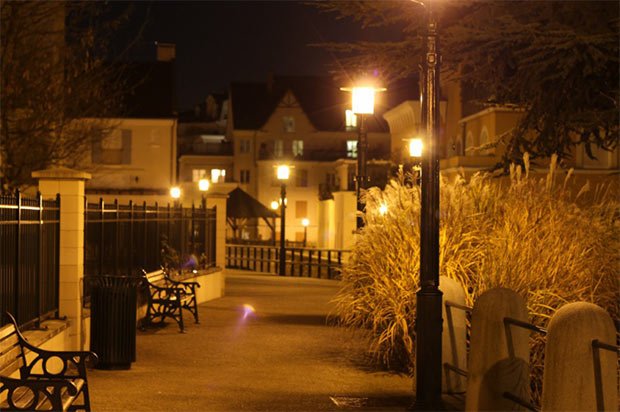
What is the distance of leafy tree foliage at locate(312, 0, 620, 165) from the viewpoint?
1552 cm

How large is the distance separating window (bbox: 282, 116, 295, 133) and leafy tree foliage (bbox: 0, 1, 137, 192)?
56.6m

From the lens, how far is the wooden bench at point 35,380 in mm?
7941

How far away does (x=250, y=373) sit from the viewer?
13.4 m

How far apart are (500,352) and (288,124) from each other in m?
76.0

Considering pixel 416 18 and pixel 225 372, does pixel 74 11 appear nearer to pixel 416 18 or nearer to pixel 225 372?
pixel 416 18

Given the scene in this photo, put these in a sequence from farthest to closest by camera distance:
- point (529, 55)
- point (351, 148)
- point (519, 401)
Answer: point (351, 148), point (529, 55), point (519, 401)

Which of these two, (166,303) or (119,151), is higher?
(119,151)

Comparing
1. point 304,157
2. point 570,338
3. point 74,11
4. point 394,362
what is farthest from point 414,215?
point 304,157

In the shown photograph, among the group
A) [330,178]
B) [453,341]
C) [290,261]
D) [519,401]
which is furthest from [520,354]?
[330,178]

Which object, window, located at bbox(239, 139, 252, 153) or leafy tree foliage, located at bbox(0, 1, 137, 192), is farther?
window, located at bbox(239, 139, 252, 153)

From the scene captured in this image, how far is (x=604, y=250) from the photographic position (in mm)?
13516

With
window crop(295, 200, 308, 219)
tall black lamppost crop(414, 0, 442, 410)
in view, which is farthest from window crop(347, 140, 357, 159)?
tall black lamppost crop(414, 0, 442, 410)

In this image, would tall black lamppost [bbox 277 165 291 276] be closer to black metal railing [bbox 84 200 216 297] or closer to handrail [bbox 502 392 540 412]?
black metal railing [bbox 84 200 216 297]

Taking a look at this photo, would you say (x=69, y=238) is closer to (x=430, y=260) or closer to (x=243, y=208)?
(x=430, y=260)
